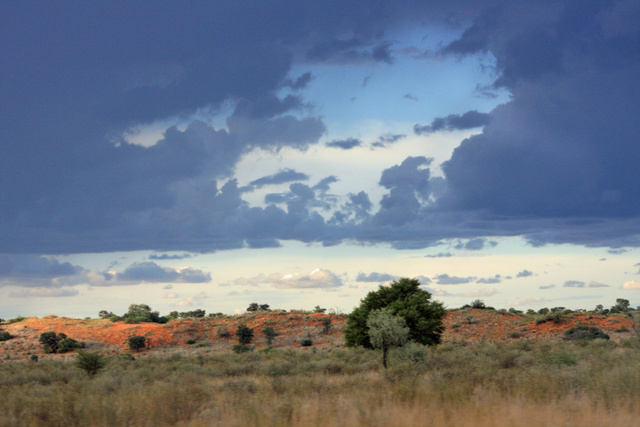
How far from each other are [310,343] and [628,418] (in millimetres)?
45639

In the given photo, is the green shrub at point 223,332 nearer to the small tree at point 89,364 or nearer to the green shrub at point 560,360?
the small tree at point 89,364

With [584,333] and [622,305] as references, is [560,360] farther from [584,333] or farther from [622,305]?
[622,305]

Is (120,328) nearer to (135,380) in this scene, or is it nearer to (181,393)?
(135,380)

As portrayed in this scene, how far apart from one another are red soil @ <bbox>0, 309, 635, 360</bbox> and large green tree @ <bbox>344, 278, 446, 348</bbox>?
56.2 feet

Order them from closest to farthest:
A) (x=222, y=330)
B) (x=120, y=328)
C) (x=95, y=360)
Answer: (x=95, y=360), (x=222, y=330), (x=120, y=328)

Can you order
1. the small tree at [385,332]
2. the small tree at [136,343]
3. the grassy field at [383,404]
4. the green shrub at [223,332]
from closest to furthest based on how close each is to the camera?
the grassy field at [383,404]
the small tree at [385,332]
the small tree at [136,343]
the green shrub at [223,332]

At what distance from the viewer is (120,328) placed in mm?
69062

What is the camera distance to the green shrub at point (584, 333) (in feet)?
143

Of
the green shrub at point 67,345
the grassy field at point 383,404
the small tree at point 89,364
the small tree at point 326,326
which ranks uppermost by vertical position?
the grassy field at point 383,404

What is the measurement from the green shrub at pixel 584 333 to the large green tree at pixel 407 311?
17.7 metres

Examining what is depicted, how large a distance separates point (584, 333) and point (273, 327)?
3736 centimetres

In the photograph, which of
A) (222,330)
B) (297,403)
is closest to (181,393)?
(297,403)

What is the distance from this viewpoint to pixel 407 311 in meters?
33.0

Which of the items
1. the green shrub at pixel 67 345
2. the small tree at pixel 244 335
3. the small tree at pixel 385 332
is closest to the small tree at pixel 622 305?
the small tree at pixel 244 335
